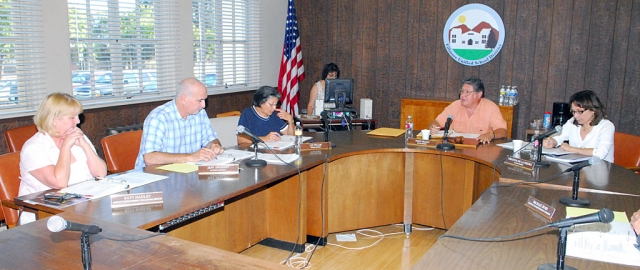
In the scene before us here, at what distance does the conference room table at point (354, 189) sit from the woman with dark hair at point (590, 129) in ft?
0.63

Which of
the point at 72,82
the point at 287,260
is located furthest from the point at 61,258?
the point at 72,82

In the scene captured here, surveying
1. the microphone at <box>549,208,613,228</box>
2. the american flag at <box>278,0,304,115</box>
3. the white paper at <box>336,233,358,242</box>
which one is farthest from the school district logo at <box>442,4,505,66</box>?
the microphone at <box>549,208,613,228</box>

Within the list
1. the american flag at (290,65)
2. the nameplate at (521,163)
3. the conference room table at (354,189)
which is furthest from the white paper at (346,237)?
the american flag at (290,65)

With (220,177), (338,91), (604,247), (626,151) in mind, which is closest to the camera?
(604,247)

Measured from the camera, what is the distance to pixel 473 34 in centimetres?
589

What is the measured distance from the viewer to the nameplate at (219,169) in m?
2.87

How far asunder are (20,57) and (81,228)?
3.24m

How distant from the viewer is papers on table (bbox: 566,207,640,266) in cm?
181

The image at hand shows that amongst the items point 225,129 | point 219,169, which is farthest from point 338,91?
point 219,169

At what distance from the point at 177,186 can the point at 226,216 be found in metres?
0.80

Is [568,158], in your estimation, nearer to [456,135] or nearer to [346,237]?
[456,135]

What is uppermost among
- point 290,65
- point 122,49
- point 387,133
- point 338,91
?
point 122,49

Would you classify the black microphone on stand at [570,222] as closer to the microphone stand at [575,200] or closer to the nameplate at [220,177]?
the microphone stand at [575,200]

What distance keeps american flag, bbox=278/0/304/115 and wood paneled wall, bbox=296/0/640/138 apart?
1.25 ft
